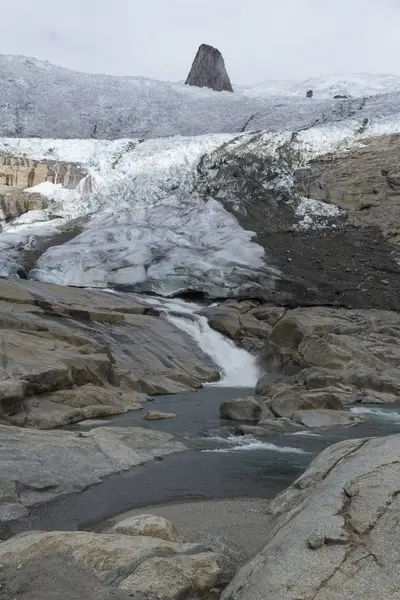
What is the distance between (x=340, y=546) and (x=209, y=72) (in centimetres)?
6397

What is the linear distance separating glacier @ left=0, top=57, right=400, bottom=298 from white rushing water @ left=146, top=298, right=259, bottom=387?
328 cm

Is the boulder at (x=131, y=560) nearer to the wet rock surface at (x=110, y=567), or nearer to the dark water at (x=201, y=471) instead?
the wet rock surface at (x=110, y=567)

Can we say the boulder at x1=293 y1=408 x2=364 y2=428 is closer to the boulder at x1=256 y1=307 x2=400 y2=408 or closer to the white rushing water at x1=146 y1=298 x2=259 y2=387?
the boulder at x1=256 y1=307 x2=400 y2=408

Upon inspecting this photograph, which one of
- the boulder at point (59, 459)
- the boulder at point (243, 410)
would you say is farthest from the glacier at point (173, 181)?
the boulder at point (59, 459)

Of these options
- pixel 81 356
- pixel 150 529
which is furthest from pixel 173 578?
pixel 81 356

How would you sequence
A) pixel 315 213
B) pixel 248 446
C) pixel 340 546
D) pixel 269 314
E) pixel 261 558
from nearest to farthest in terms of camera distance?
pixel 340 546 < pixel 261 558 < pixel 248 446 < pixel 269 314 < pixel 315 213

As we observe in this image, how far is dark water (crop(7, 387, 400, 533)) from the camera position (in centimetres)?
610

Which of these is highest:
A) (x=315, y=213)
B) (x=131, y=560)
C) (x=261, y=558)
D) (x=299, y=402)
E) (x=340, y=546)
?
(x=315, y=213)

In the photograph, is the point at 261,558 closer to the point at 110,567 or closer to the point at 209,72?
the point at 110,567

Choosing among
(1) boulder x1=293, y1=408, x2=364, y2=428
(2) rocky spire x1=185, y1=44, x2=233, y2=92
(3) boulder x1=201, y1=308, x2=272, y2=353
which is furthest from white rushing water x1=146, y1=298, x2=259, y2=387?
(2) rocky spire x1=185, y1=44, x2=233, y2=92

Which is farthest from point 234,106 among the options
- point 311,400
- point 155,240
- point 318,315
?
point 311,400

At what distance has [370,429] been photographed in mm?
10680

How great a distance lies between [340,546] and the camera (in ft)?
11.1

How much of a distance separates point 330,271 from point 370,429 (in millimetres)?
14909
